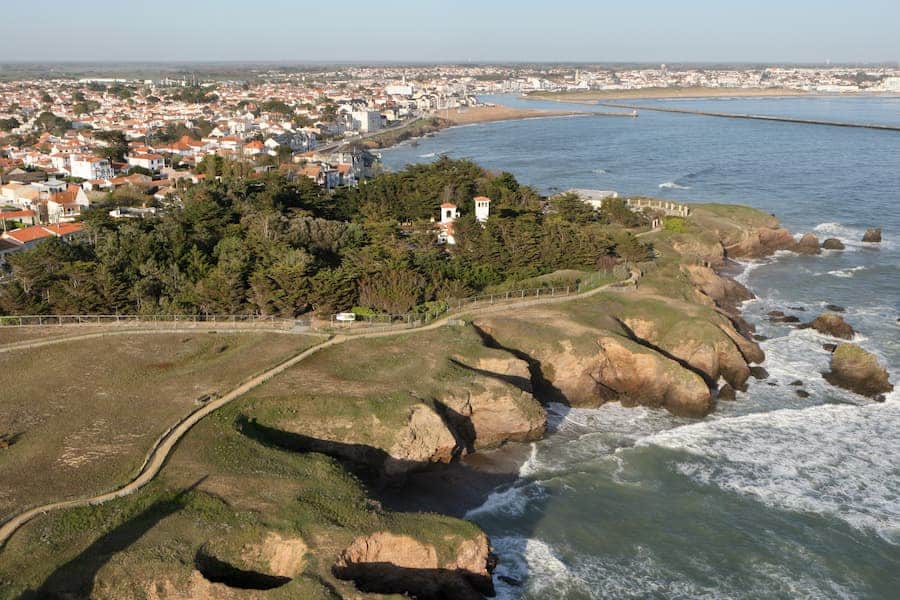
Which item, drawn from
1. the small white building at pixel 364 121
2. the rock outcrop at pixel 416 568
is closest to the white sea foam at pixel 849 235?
the rock outcrop at pixel 416 568

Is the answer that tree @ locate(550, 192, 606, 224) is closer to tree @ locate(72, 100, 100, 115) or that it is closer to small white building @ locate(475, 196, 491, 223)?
small white building @ locate(475, 196, 491, 223)

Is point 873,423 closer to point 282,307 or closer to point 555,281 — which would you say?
point 555,281

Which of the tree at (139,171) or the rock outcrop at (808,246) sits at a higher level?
the tree at (139,171)

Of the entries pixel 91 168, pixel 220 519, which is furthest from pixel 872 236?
pixel 91 168

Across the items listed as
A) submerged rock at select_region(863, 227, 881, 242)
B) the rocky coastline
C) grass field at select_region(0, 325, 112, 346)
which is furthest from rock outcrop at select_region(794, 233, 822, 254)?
grass field at select_region(0, 325, 112, 346)

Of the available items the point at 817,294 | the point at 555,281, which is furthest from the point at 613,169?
the point at 555,281

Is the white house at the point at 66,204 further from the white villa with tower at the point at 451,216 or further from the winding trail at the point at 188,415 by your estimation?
the winding trail at the point at 188,415
